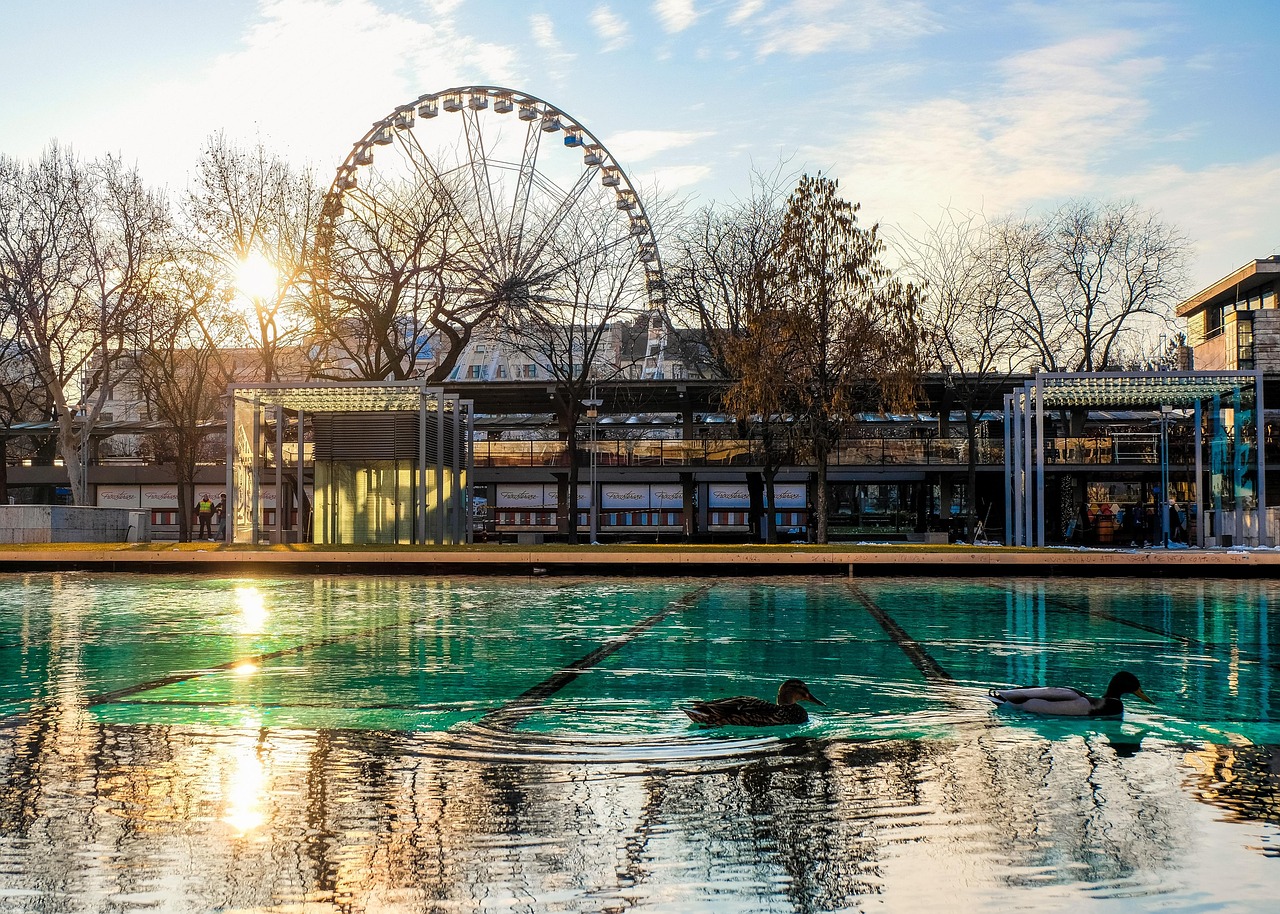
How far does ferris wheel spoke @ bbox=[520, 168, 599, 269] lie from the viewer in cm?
3597

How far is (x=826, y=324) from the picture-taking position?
32625mm

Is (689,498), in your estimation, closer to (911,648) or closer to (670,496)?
(670,496)

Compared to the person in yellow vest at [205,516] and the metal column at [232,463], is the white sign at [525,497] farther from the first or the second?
the metal column at [232,463]

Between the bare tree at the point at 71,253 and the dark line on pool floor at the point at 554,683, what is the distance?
91.5ft

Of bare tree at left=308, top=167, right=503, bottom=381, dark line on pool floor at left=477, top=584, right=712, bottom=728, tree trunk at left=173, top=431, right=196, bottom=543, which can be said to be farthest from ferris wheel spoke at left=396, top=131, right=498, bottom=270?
dark line on pool floor at left=477, top=584, right=712, bottom=728

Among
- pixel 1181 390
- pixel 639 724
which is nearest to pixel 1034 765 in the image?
pixel 639 724

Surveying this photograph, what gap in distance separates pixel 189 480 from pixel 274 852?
4222 cm

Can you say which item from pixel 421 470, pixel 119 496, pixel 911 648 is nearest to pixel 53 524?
pixel 421 470

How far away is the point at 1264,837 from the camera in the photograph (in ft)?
15.7

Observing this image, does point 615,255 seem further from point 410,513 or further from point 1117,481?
point 1117,481

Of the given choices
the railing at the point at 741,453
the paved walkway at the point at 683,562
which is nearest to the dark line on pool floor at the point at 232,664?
the paved walkway at the point at 683,562

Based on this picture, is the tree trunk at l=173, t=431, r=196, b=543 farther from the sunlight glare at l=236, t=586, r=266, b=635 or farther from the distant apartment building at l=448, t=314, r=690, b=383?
the sunlight glare at l=236, t=586, r=266, b=635

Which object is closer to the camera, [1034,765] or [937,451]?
[1034,765]

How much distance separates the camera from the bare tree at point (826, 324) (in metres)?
32.4
